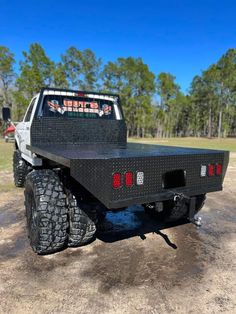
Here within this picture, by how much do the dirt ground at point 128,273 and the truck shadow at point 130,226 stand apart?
15mm

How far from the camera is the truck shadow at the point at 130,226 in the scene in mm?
4082

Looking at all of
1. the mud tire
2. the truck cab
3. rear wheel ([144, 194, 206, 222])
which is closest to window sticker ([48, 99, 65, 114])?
the truck cab

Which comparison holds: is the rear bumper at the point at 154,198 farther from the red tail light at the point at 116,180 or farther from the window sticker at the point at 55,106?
the window sticker at the point at 55,106

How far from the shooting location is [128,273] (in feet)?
9.92

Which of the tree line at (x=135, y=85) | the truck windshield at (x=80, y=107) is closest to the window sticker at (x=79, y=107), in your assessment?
the truck windshield at (x=80, y=107)

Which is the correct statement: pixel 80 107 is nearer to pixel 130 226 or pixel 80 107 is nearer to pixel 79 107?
pixel 79 107

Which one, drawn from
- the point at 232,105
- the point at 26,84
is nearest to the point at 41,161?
the point at 26,84

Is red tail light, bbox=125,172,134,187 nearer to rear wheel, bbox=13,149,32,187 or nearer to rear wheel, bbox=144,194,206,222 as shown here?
rear wheel, bbox=144,194,206,222

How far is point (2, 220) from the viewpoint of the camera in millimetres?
4785

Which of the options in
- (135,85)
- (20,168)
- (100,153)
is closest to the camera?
(100,153)

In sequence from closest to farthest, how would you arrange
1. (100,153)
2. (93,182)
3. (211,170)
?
(93,182), (100,153), (211,170)

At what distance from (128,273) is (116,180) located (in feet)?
3.63

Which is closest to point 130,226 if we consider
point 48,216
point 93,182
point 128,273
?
point 128,273

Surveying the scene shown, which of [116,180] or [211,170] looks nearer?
[116,180]
